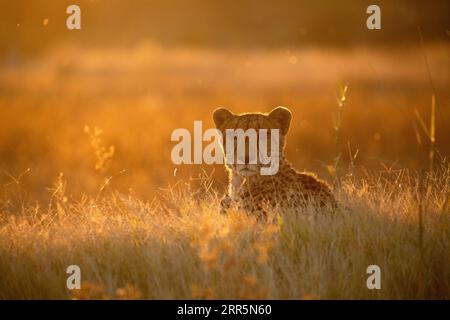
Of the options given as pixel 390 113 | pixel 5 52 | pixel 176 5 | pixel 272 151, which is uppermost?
pixel 176 5

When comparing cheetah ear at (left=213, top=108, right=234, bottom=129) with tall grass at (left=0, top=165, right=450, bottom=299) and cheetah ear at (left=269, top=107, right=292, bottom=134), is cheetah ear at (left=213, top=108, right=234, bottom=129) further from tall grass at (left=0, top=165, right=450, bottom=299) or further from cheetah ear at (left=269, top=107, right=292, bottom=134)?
tall grass at (left=0, top=165, right=450, bottom=299)

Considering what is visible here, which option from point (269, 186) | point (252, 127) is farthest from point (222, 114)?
point (269, 186)

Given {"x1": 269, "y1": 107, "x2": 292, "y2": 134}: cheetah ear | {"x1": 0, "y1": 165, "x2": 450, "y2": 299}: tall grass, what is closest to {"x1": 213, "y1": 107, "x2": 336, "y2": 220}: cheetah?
{"x1": 269, "y1": 107, "x2": 292, "y2": 134}: cheetah ear

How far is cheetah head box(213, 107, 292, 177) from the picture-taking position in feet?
21.1

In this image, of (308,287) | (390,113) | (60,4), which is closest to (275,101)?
(390,113)

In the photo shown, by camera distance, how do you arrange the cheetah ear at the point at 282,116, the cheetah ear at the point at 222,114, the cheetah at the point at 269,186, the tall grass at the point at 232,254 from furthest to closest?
the cheetah ear at the point at 222,114 < the cheetah ear at the point at 282,116 < the cheetah at the point at 269,186 < the tall grass at the point at 232,254

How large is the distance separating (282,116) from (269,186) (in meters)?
0.70

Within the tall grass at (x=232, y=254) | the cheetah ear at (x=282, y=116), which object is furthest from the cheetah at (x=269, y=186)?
the tall grass at (x=232, y=254)

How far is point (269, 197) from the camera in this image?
21.1 ft

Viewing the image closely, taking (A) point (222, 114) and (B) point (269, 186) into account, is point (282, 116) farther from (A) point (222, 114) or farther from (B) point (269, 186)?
(B) point (269, 186)

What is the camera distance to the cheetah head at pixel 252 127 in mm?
6422

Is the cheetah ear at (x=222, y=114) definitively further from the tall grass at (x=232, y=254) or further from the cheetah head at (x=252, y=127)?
the tall grass at (x=232, y=254)
